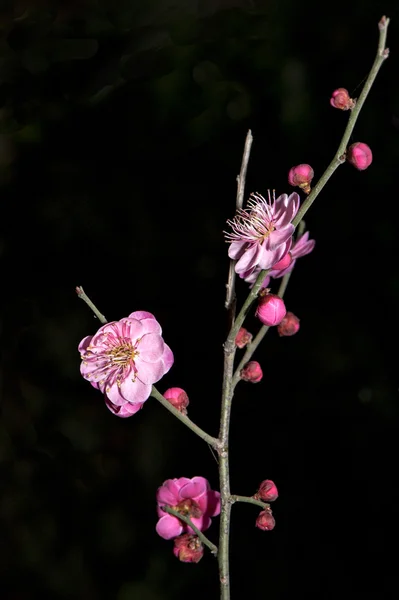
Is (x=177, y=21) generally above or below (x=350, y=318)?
above

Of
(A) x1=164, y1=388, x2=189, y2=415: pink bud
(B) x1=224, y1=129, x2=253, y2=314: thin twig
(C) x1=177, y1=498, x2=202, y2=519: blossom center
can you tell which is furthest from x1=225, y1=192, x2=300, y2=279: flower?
(C) x1=177, y1=498, x2=202, y2=519: blossom center

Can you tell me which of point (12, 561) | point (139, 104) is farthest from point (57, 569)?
point (139, 104)

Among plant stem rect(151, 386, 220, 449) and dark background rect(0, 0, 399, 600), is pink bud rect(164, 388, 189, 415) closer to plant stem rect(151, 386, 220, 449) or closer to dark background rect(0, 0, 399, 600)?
plant stem rect(151, 386, 220, 449)

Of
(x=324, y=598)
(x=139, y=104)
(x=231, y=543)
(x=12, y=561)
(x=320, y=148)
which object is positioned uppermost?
(x=139, y=104)

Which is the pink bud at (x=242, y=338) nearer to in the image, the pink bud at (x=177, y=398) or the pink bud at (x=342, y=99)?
the pink bud at (x=177, y=398)

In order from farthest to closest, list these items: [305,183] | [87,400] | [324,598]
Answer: [87,400] → [324,598] → [305,183]

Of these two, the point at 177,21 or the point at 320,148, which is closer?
the point at 320,148

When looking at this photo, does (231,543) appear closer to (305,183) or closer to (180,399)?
(180,399)

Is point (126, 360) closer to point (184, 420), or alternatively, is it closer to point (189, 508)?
point (184, 420)
